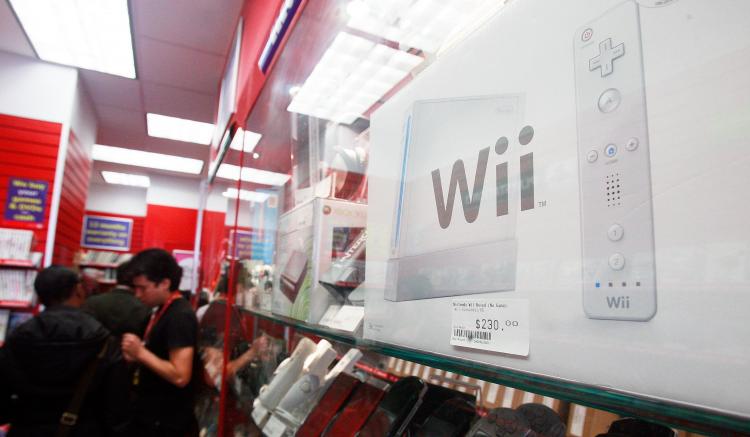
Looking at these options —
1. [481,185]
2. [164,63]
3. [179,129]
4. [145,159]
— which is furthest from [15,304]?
[481,185]

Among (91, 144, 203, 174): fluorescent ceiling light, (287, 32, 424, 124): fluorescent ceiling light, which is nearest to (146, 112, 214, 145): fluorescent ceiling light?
(91, 144, 203, 174): fluorescent ceiling light

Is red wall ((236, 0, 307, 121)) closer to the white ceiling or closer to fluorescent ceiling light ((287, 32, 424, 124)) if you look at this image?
fluorescent ceiling light ((287, 32, 424, 124))

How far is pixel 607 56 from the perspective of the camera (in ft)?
1.39

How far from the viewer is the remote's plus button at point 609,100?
41 centimetres

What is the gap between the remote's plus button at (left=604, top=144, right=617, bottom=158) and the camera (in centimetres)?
40

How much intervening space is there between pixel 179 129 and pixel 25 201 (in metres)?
2.77

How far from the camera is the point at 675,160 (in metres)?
0.35

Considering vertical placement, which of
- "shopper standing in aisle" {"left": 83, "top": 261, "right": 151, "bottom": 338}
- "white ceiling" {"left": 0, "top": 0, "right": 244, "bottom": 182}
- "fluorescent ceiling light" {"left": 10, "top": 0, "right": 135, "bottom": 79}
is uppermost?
"fluorescent ceiling light" {"left": 10, "top": 0, "right": 135, "bottom": 79}

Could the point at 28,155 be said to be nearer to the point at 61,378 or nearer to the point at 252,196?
the point at 61,378

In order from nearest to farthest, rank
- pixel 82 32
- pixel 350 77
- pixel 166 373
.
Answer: pixel 350 77
pixel 166 373
pixel 82 32

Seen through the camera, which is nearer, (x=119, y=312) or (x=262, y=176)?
(x=262, y=176)

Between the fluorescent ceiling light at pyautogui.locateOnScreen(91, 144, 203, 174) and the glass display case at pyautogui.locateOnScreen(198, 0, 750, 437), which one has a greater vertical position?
the fluorescent ceiling light at pyautogui.locateOnScreen(91, 144, 203, 174)

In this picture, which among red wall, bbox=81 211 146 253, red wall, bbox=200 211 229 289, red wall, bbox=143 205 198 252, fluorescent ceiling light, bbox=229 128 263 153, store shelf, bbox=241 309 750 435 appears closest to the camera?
store shelf, bbox=241 309 750 435

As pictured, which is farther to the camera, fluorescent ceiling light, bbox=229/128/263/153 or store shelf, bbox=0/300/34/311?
store shelf, bbox=0/300/34/311
